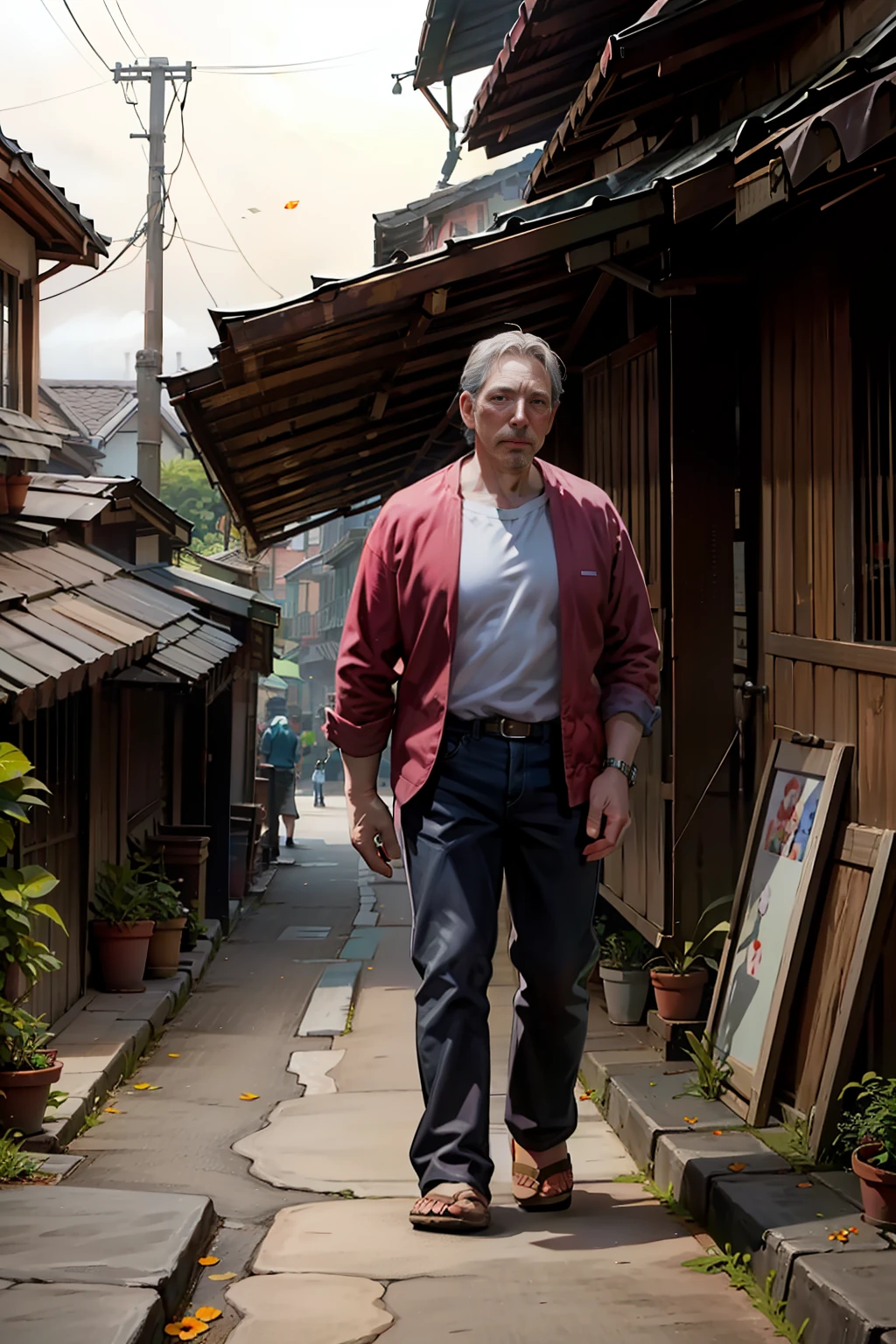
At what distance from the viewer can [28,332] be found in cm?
1335

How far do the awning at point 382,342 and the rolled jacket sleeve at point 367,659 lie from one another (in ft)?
7.83

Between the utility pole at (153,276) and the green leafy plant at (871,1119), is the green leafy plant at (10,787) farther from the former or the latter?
the utility pole at (153,276)

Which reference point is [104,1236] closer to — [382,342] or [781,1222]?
[781,1222]

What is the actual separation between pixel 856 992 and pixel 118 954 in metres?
6.14

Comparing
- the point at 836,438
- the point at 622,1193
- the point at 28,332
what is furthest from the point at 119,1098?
the point at 28,332

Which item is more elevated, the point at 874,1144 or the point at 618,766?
the point at 618,766

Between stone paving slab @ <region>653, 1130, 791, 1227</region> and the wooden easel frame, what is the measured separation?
0.19 m

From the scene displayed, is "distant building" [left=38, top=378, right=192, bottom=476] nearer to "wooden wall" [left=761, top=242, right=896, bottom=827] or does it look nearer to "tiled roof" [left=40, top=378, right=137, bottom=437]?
"tiled roof" [left=40, top=378, right=137, bottom=437]

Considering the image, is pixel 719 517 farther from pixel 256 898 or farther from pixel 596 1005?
pixel 256 898

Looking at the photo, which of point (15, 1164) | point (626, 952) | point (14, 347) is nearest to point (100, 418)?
point (14, 347)

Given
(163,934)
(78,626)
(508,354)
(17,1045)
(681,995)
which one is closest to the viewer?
(508,354)

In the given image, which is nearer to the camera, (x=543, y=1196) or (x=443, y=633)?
(x=443, y=633)

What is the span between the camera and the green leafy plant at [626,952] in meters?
7.07

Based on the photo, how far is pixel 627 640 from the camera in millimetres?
4203
